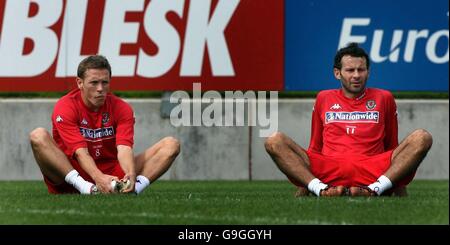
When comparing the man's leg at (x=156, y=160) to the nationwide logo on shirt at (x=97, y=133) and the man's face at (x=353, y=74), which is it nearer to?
the nationwide logo on shirt at (x=97, y=133)

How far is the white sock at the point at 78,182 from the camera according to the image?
992cm

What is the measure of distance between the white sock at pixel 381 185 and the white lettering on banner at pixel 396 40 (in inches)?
205

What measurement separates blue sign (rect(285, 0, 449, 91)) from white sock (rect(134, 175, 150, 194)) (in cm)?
475

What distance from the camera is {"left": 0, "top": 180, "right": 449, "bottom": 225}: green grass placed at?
779cm

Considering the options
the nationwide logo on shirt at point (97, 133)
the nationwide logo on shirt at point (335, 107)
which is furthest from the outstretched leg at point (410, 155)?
the nationwide logo on shirt at point (97, 133)

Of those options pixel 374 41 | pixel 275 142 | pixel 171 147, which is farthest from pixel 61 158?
pixel 374 41

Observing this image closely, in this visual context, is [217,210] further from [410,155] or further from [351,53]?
[351,53]

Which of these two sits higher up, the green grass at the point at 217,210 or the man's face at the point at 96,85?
the man's face at the point at 96,85

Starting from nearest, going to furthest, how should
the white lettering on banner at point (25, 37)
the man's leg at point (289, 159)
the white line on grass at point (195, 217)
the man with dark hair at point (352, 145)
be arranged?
1. the white line on grass at point (195, 217)
2. the man with dark hair at point (352, 145)
3. the man's leg at point (289, 159)
4. the white lettering on banner at point (25, 37)

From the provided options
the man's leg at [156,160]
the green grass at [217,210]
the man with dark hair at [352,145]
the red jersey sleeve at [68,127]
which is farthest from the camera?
the man's leg at [156,160]

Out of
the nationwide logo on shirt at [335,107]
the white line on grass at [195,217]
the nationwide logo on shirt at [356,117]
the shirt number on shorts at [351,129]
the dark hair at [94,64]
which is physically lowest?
the white line on grass at [195,217]

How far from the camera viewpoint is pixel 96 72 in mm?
10102

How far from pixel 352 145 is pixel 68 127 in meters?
2.20

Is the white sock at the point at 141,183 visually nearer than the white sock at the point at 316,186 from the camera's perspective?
No
